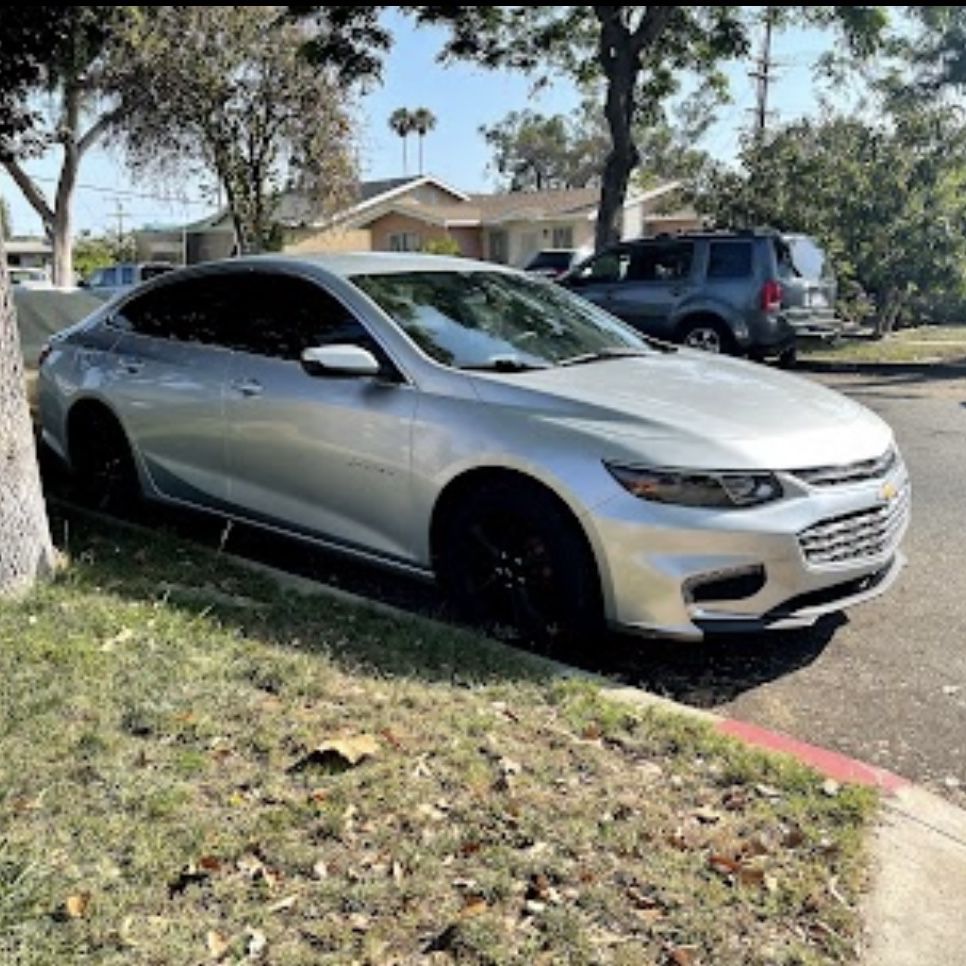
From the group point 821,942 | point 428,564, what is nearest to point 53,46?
point 428,564

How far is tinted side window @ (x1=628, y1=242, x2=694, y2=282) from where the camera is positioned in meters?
14.3

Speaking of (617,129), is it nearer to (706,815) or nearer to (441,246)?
(706,815)

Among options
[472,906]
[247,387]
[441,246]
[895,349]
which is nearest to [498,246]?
[441,246]

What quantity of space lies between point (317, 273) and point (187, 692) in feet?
7.89

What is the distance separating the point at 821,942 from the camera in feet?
8.71

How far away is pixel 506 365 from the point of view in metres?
4.91

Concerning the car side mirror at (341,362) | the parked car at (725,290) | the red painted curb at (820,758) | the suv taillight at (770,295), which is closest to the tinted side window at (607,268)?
the parked car at (725,290)

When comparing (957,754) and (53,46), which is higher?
(53,46)

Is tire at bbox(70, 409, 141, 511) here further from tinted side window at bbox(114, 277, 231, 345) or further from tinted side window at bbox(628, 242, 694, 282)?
tinted side window at bbox(628, 242, 694, 282)

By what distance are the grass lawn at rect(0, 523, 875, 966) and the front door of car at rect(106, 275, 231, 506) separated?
154 centimetres

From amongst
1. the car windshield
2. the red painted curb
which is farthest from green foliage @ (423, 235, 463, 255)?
the red painted curb

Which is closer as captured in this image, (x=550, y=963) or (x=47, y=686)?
(x=550, y=963)

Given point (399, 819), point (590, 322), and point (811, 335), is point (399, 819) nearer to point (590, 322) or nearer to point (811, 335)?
point (590, 322)

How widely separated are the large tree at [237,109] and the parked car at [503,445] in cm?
1844
